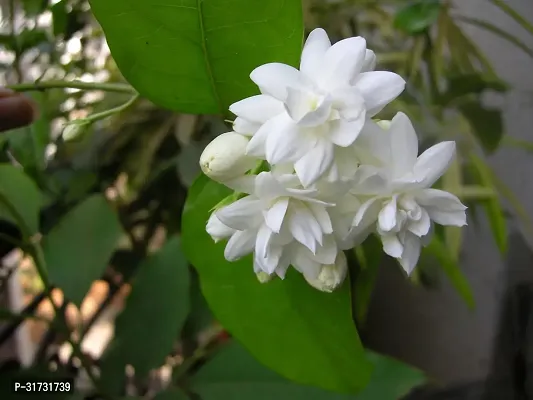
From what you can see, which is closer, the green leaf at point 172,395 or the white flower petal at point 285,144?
the white flower petal at point 285,144

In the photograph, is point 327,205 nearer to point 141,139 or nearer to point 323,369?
point 323,369

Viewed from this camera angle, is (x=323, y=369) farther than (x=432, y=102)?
→ No

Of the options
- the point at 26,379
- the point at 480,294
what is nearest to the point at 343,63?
the point at 26,379

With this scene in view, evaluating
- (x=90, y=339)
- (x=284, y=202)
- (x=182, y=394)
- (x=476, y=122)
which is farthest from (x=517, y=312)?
(x=90, y=339)

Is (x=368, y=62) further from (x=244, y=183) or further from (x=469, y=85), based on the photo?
(x=469, y=85)

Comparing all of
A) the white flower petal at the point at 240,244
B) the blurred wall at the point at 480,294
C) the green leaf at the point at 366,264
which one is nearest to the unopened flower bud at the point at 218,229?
the white flower petal at the point at 240,244

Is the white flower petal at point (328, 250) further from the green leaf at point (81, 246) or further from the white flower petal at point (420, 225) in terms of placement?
the green leaf at point (81, 246)
